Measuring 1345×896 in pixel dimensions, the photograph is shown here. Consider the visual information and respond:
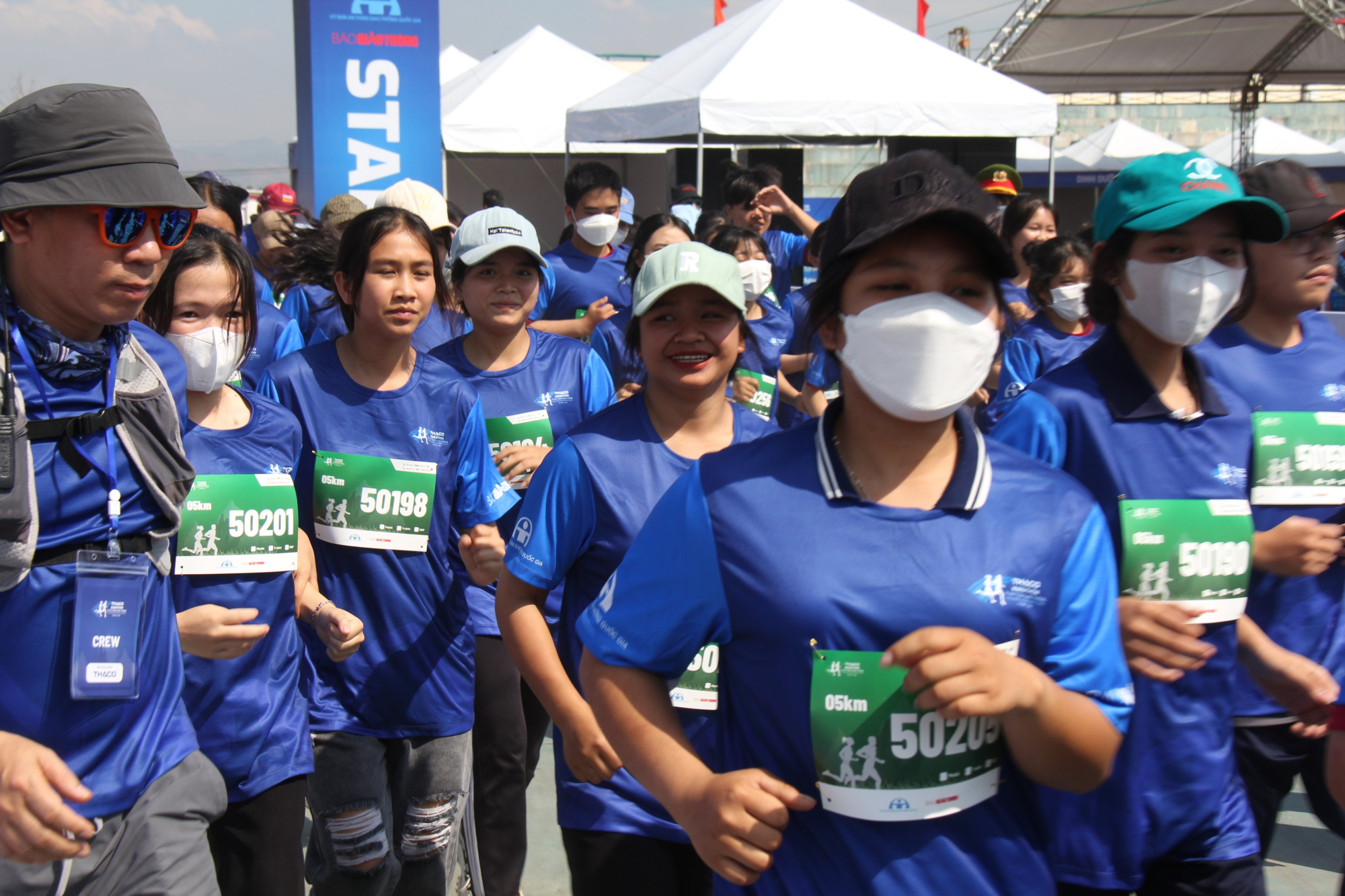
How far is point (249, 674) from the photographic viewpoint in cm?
294

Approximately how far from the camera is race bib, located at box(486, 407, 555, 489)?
13.0 ft

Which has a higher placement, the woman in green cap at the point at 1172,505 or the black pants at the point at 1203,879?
the woman in green cap at the point at 1172,505

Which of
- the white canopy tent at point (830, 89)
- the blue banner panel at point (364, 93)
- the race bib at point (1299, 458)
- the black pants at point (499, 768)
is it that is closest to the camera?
the race bib at point (1299, 458)

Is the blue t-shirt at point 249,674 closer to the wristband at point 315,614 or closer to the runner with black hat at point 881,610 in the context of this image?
the wristband at point 315,614

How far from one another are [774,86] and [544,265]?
8.78 meters

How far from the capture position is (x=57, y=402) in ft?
6.70

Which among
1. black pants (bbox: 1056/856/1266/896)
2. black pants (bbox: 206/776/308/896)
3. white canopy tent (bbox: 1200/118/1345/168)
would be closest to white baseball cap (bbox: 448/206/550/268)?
black pants (bbox: 206/776/308/896)

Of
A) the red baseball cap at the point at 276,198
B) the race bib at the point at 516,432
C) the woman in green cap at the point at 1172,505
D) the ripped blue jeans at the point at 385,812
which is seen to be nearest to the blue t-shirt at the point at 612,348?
the race bib at the point at 516,432

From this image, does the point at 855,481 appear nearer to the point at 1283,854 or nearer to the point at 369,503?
the point at 369,503

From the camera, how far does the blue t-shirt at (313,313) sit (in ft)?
16.3

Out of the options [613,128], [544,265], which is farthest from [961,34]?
[544,265]

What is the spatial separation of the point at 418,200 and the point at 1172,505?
4.80 meters

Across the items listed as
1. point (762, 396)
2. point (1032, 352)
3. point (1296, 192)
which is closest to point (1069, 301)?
point (1032, 352)

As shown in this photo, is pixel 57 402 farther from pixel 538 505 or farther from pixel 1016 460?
pixel 1016 460
